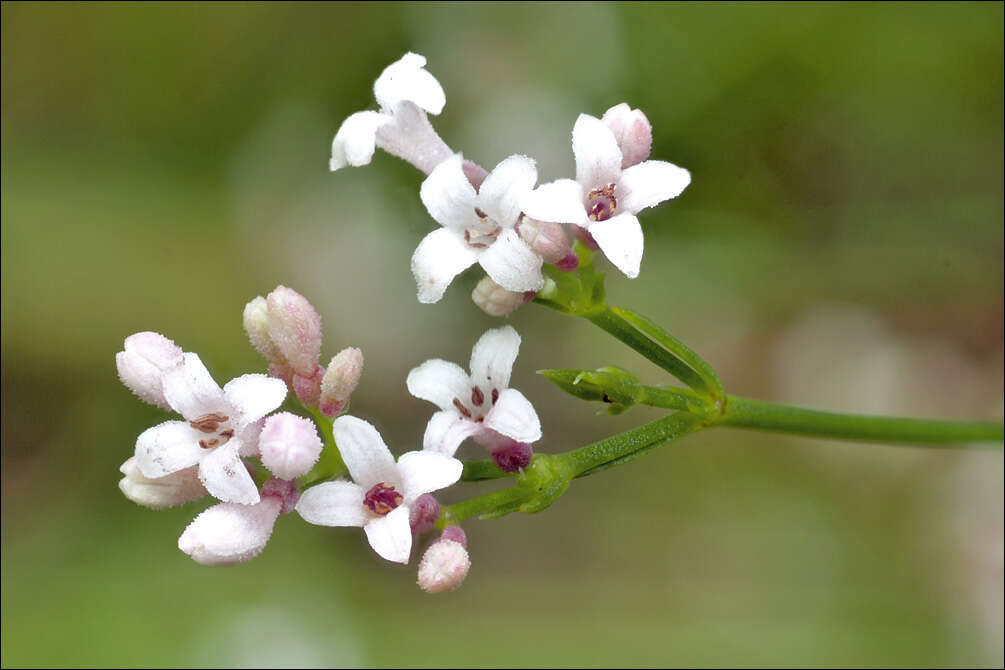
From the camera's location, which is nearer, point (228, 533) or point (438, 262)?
point (228, 533)

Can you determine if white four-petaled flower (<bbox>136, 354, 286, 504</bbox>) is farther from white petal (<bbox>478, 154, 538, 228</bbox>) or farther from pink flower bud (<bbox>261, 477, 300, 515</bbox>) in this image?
white petal (<bbox>478, 154, 538, 228</bbox>)

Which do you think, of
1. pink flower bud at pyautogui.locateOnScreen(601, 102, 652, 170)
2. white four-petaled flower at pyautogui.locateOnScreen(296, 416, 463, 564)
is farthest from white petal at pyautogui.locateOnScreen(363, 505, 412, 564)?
pink flower bud at pyautogui.locateOnScreen(601, 102, 652, 170)

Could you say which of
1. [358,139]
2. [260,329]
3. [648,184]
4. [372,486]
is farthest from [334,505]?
[648,184]

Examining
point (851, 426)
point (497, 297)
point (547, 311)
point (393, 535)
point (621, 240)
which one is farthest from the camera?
point (547, 311)

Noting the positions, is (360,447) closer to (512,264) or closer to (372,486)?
(372,486)

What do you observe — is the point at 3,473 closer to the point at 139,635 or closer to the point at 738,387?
the point at 139,635

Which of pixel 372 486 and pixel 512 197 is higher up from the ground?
pixel 512 197

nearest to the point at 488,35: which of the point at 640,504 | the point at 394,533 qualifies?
the point at 640,504

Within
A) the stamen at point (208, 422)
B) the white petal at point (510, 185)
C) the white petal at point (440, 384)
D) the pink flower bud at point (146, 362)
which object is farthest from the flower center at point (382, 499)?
the white petal at point (510, 185)

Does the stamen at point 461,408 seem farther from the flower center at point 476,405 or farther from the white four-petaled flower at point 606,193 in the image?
the white four-petaled flower at point 606,193
